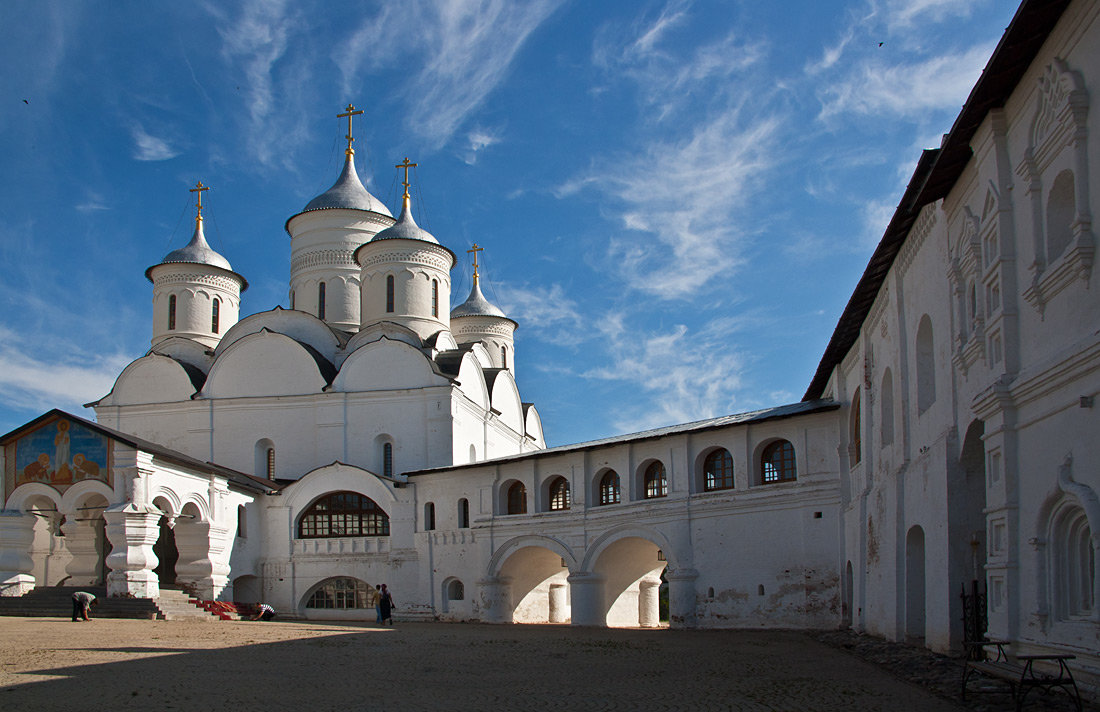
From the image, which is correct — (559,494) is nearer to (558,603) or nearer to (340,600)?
(558,603)

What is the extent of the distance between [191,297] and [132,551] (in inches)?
470

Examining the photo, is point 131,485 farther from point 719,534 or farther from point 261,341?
point 719,534

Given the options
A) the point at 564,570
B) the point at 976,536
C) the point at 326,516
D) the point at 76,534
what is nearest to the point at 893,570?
the point at 976,536

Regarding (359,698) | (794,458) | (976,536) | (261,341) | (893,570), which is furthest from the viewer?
(261,341)

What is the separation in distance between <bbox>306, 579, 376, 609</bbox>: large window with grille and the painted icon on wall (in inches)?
257

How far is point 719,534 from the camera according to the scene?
19906 mm

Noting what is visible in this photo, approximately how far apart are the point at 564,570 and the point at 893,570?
13852mm

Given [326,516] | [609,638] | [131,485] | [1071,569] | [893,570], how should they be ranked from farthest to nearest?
[326,516]
[131,485]
[609,638]
[893,570]
[1071,569]

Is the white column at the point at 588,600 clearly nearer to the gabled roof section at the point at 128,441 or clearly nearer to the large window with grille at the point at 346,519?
the large window with grille at the point at 346,519

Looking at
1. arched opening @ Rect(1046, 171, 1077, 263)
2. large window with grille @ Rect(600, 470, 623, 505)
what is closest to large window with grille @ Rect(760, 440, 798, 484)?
large window with grille @ Rect(600, 470, 623, 505)

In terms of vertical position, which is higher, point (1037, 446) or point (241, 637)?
point (1037, 446)

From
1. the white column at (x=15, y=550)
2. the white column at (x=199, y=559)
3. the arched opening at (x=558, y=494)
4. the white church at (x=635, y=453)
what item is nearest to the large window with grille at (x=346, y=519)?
the white church at (x=635, y=453)

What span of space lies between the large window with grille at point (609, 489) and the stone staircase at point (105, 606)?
844cm

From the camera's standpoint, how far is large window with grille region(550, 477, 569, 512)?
23.5 metres
